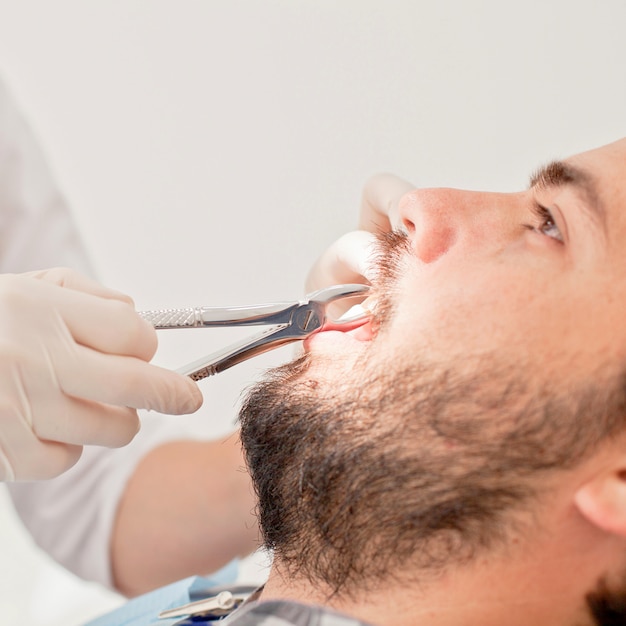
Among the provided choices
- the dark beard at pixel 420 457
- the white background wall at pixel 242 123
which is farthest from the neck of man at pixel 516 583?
the white background wall at pixel 242 123

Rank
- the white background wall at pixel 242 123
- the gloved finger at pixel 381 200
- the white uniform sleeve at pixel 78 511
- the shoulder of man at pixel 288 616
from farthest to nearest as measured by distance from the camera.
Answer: the white background wall at pixel 242 123 < the white uniform sleeve at pixel 78 511 < the gloved finger at pixel 381 200 < the shoulder of man at pixel 288 616

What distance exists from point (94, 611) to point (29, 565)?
190mm

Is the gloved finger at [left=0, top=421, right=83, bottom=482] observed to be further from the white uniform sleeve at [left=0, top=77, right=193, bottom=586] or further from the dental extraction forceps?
the white uniform sleeve at [left=0, top=77, right=193, bottom=586]

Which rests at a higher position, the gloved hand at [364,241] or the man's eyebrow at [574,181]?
the man's eyebrow at [574,181]

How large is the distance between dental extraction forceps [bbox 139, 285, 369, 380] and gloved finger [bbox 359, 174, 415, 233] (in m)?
0.33

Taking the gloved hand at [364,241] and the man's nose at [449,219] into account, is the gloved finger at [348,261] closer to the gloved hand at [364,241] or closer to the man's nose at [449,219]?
the gloved hand at [364,241]

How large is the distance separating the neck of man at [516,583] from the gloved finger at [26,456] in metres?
0.43

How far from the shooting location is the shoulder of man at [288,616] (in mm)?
780

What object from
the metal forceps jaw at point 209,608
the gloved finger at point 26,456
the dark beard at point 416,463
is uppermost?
the gloved finger at point 26,456

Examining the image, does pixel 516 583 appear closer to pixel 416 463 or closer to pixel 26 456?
pixel 416 463

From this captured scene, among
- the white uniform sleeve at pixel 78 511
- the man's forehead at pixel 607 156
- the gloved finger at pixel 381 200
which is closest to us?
the man's forehead at pixel 607 156

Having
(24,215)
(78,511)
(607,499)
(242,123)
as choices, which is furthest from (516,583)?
(242,123)

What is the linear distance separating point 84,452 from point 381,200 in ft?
2.30

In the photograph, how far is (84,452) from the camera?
146 centimetres
